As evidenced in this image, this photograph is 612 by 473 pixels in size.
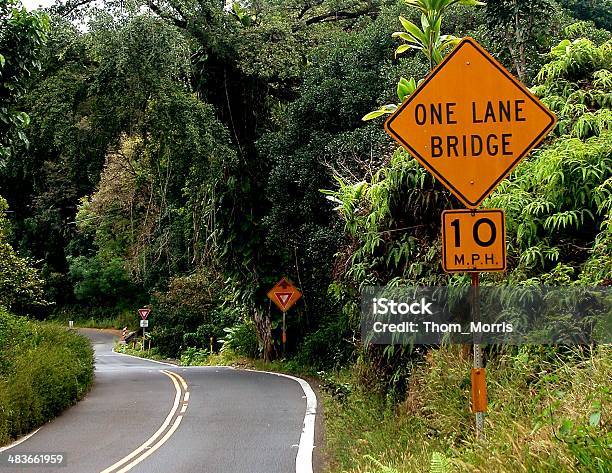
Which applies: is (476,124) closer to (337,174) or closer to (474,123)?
(474,123)

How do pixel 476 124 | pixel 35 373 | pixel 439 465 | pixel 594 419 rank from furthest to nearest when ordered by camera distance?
pixel 35 373 < pixel 476 124 < pixel 439 465 < pixel 594 419

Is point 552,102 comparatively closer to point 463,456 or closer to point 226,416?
point 463,456

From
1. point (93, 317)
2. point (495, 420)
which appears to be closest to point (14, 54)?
point (495, 420)

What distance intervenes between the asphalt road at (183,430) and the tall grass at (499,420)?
1.20m

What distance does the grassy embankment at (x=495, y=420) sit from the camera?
5.10 metres

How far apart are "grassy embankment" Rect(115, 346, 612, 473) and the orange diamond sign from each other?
1.70 m

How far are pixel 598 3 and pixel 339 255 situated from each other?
853 inches

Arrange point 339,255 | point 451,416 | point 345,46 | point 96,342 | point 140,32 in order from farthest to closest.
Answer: point 96,342, point 345,46, point 140,32, point 339,255, point 451,416

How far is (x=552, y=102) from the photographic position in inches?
440

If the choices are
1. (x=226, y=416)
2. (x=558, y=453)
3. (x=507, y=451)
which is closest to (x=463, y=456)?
(x=507, y=451)

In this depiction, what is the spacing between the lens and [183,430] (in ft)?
43.7

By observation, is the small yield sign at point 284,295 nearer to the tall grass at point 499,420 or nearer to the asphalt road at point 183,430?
the asphalt road at point 183,430

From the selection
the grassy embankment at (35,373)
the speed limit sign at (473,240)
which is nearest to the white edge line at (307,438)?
the speed limit sign at (473,240)

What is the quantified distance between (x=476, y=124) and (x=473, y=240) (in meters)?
0.97
